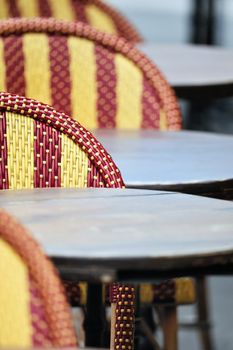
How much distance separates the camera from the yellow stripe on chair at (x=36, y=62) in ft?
8.29

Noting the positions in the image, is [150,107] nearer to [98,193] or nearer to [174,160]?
[174,160]

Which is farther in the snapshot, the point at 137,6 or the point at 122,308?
the point at 137,6

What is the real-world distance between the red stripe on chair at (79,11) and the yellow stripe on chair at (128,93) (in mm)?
944

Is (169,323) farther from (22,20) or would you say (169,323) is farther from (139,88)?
(22,20)

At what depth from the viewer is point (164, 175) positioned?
187cm

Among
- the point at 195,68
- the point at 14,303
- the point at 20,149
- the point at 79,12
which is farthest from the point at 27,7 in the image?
the point at 14,303

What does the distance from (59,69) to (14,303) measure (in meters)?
1.44

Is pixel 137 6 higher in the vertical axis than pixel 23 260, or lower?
higher

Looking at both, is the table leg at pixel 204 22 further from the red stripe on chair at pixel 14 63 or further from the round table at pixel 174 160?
the round table at pixel 174 160

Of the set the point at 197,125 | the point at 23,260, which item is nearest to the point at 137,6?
the point at 197,125

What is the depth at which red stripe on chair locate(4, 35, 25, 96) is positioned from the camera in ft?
8.19

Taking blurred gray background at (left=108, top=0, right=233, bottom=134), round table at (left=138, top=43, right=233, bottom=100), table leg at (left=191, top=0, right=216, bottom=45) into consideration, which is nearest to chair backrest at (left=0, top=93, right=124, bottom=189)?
round table at (left=138, top=43, right=233, bottom=100)

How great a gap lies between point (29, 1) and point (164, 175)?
1.72 m

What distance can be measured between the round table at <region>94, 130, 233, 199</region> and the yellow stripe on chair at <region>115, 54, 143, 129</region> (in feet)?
0.50
